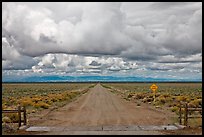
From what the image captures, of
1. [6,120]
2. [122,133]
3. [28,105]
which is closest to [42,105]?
[28,105]

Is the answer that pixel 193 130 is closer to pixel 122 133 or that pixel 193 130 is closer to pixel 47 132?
pixel 122 133

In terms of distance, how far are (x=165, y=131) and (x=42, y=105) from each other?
17.1m

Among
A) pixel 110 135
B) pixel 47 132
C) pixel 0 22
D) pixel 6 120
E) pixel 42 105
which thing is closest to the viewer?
pixel 0 22

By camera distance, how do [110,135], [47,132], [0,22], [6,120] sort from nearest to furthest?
[0,22] < [110,135] < [47,132] < [6,120]

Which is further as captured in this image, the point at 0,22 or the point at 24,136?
the point at 24,136

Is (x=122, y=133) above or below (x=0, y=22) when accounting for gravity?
below

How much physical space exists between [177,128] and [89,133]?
447cm

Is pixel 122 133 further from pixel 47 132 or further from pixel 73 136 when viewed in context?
pixel 47 132

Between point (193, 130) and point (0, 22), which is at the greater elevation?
point (0, 22)

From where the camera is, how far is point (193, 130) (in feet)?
51.0

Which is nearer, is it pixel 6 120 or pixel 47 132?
pixel 47 132

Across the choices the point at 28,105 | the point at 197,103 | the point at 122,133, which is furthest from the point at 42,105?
the point at 122,133

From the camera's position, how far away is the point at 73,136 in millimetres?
13812

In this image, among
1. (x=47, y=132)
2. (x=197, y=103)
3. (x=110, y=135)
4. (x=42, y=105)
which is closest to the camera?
(x=110, y=135)
